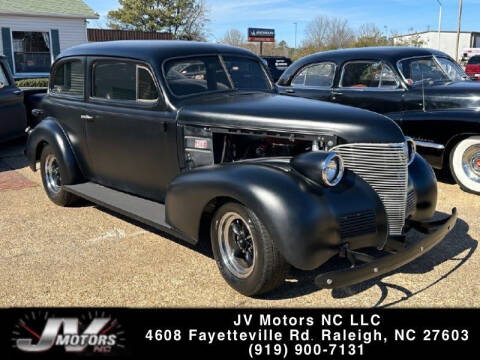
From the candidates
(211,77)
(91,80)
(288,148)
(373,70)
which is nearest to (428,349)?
(288,148)

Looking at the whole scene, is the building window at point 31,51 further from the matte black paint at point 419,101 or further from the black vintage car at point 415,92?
the matte black paint at point 419,101

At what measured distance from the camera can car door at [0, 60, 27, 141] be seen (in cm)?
850

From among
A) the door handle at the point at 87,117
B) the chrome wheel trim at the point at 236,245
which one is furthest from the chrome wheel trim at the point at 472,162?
the door handle at the point at 87,117

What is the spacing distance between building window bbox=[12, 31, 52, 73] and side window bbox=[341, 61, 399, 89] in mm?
15858

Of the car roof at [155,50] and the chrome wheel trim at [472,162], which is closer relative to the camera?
the car roof at [155,50]

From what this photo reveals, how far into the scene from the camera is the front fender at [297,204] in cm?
311

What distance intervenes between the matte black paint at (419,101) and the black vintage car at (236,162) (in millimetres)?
2363

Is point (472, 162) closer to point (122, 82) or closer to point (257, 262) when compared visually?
point (257, 262)

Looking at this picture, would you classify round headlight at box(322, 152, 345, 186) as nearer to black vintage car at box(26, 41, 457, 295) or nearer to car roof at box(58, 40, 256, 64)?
black vintage car at box(26, 41, 457, 295)

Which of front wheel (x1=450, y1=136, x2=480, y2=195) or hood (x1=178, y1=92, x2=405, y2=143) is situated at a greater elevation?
hood (x1=178, y1=92, x2=405, y2=143)

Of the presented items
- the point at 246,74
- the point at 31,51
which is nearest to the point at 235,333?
the point at 246,74

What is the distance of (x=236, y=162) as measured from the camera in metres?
3.84

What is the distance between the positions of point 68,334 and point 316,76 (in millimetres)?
6257

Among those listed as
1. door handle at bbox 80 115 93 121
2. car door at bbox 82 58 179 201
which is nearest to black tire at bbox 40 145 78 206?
car door at bbox 82 58 179 201
